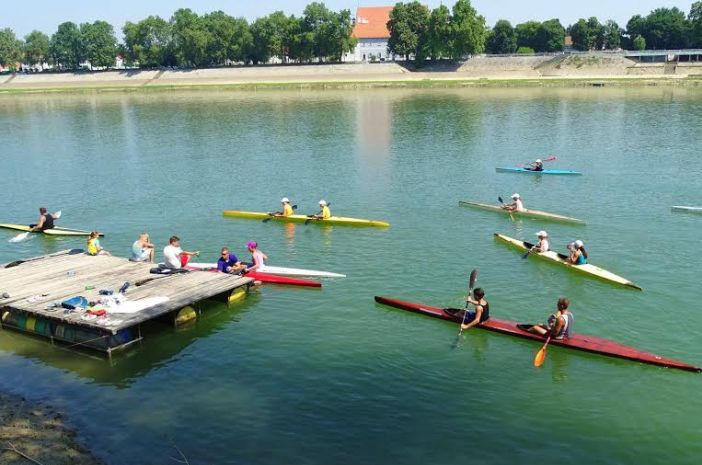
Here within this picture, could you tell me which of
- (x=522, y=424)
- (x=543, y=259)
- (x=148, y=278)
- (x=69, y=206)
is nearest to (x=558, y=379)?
(x=522, y=424)

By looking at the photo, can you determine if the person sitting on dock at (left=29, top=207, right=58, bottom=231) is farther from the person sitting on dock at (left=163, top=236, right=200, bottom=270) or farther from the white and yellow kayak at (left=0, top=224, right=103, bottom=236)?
the person sitting on dock at (left=163, top=236, right=200, bottom=270)

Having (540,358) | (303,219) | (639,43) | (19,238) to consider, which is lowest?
(540,358)

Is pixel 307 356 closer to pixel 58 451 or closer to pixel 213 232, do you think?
pixel 58 451

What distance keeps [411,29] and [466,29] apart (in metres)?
15.2

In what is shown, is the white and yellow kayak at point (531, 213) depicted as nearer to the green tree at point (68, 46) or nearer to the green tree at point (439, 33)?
the green tree at point (439, 33)

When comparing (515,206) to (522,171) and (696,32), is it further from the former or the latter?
(696,32)

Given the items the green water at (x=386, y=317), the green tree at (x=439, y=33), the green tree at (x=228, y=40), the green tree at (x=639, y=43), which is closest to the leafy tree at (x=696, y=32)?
the green tree at (x=639, y=43)

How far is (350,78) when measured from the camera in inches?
5561

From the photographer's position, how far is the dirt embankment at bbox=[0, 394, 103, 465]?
1377 centimetres

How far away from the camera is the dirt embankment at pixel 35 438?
13.8m

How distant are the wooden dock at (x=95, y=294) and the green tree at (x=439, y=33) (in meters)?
130

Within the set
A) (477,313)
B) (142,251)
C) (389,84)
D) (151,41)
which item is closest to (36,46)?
(151,41)

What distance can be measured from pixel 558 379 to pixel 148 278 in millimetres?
14436

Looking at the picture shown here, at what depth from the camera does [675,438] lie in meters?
15.0
